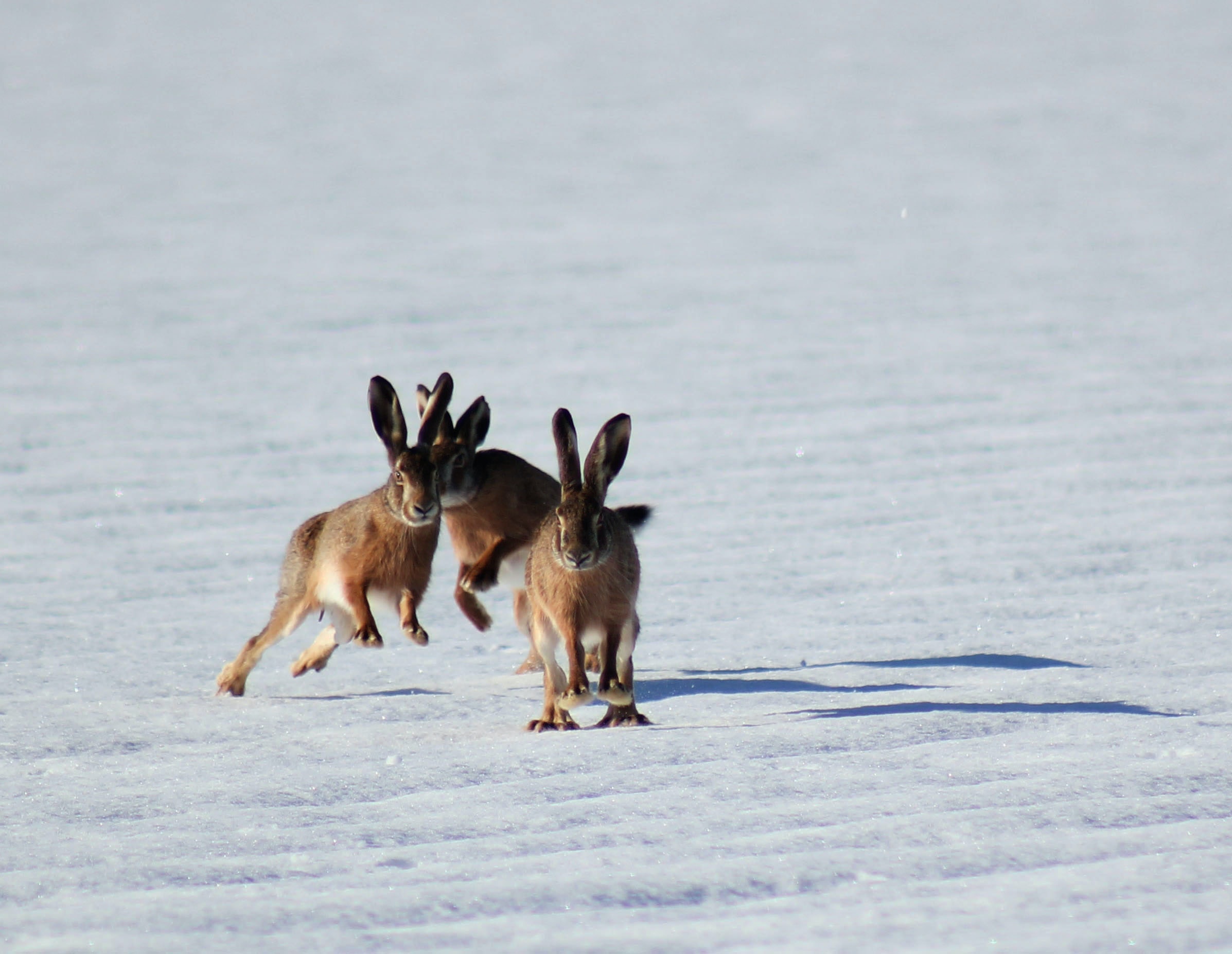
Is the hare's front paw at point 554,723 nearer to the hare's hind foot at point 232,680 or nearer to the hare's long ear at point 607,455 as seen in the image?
the hare's long ear at point 607,455

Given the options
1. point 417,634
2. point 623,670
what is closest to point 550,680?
point 623,670

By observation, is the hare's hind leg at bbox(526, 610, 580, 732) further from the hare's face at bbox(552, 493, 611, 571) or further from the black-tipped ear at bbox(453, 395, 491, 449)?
the black-tipped ear at bbox(453, 395, 491, 449)

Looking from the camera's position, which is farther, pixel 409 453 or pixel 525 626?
pixel 525 626

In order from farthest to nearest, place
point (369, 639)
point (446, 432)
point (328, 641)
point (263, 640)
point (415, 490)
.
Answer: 1. point (446, 432)
2. point (328, 641)
3. point (263, 640)
4. point (369, 639)
5. point (415, 490)

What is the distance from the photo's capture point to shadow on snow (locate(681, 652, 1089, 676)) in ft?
18.8

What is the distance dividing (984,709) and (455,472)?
6.79ft

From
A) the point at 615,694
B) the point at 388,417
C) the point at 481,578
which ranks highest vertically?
the point at 388,417

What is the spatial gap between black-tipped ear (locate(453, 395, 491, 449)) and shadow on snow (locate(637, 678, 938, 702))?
107 centimetres

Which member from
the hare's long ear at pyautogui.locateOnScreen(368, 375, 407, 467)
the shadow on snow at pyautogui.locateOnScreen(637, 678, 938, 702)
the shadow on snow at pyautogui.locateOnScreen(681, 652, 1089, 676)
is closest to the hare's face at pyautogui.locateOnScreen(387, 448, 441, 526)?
the hare's long ear at pyautogui.locateOnScreen(368, 375, 407, 467)

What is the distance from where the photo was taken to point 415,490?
559cm

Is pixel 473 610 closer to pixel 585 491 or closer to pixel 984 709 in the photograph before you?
pixel 585 491

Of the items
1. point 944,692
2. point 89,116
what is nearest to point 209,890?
point 944,692

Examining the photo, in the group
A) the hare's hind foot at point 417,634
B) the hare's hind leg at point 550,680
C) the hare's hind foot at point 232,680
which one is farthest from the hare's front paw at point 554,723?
the hare's hind foot at point 232,680

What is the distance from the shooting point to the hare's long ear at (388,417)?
18.8 ft
